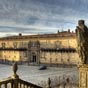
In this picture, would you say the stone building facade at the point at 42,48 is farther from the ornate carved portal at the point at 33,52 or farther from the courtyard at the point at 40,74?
the courtyard at the point at 40,74

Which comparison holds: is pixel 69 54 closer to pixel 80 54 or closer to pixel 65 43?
pixel 65 43

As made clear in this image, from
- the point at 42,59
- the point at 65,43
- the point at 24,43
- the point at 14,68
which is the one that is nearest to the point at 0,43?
the point at 24,43

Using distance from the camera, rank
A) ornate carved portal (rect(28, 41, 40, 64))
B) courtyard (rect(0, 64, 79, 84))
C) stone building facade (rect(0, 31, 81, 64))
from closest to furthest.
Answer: courtyard (rect(0, 64, 79, 84)) → stone building facade (rect(0, 31, 81, 64)) → ornate carved portal (rect(28, 41, 40, 64))

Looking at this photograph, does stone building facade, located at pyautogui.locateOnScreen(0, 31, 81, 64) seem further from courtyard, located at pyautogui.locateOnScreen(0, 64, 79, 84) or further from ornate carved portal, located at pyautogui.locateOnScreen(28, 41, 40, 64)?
courtyard, located at pyautogui.locateOnScreen(0, 64, 79, 84)

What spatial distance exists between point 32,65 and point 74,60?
1080 cm

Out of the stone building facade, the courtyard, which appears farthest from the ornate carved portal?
the courtyard

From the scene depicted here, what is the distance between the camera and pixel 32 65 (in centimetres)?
6244

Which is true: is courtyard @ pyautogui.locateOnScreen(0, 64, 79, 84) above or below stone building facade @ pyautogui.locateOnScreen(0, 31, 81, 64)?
below

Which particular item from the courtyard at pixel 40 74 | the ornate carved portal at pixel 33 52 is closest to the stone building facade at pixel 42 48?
the ornate carved portal at pixel 33 52

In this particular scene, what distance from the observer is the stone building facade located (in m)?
56.5

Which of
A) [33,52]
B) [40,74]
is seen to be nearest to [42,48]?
[33,52]

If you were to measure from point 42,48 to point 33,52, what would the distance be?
3.63 metres

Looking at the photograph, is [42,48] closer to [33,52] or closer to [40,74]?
[33,52]

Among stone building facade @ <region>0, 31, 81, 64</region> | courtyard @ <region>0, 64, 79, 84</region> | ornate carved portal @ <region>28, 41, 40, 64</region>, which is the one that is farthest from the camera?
ornate carved portal @ <region>28, 41, 40, 64</region>
